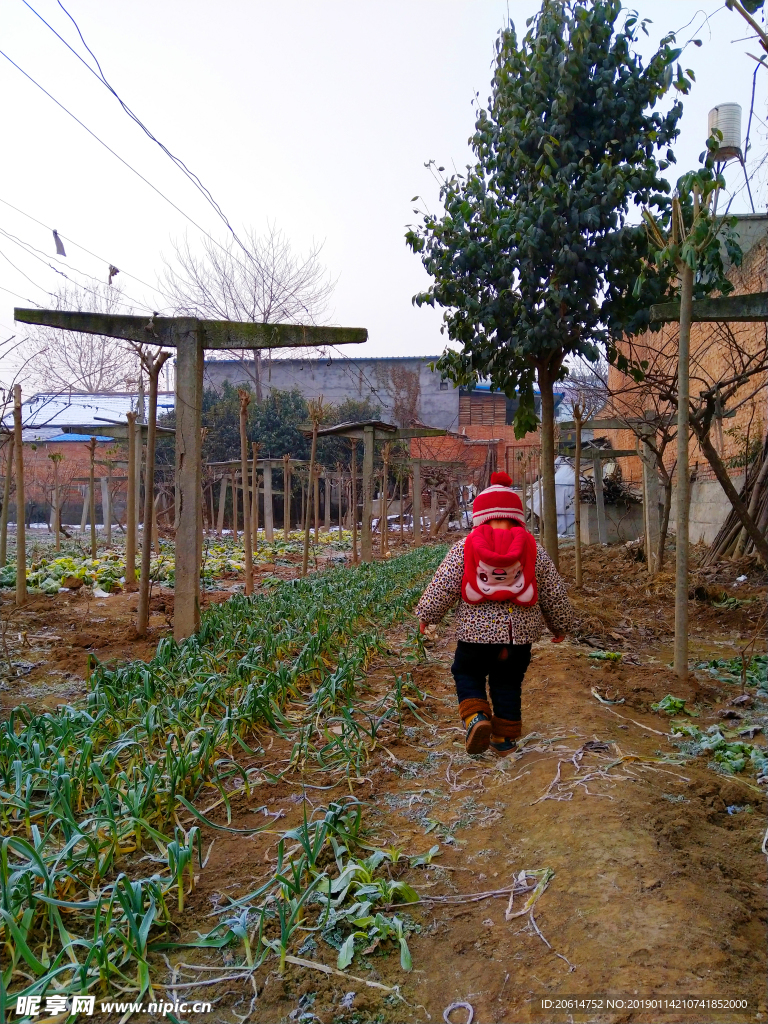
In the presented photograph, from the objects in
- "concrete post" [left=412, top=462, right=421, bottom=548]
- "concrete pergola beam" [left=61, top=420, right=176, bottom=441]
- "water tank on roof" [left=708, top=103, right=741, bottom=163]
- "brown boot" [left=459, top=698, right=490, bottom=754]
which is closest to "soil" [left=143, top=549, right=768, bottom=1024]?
"brown boot" [left=459, top=698, right=490, bottom=754]

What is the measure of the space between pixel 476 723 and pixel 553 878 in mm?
1241

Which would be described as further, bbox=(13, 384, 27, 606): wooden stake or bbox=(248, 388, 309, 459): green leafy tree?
bbox=(248, 388, 309, 459): green leafy tree

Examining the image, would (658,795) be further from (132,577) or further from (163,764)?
(132,577)

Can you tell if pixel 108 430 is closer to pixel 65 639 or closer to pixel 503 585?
pixel 65 639

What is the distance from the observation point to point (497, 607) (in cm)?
404

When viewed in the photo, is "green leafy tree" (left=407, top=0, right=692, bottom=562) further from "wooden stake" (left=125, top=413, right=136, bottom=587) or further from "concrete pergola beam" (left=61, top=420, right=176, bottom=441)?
"concrete pergola beam" (left=61, top=420, right=176, bottom=441)

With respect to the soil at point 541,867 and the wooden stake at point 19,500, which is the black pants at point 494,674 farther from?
the wooden stake at point 19,500

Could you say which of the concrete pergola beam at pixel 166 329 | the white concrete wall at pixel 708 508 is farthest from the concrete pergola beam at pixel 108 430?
the white concrete wall at pixel 708 508

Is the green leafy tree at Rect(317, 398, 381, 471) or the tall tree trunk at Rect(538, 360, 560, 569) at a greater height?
the green leafy tree at Rect(317, 398, 381, 471)

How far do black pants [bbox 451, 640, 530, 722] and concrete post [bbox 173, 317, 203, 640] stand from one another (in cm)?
332

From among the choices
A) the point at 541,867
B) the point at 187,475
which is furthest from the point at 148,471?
the point at 541,867

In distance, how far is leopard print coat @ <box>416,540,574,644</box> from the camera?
401 cm

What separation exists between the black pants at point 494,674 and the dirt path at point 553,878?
28 cm

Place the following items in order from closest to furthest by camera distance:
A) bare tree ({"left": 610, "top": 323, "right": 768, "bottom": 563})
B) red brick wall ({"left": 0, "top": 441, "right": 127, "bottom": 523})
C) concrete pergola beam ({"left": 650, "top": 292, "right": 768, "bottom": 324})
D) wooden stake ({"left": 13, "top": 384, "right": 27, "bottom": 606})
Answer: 1. concrete pergola beam ({"left": 650, "top": 292, "right": 768, "bottom": 324})
2. bare tree ({"left": 610, "top": 323, "right": 768, "bottom": 563})
3. wooden stake ({"left": 13, "top": 384, "right": 27, "bottom": 606})
4. red brick wall ({"left": 0, "top": 441, "right": 127, "bottom": 523})
